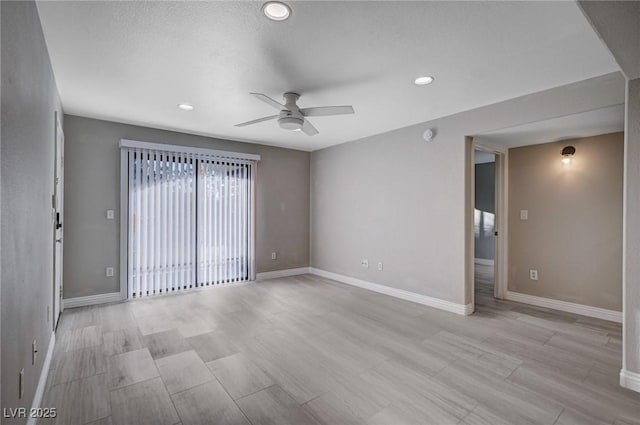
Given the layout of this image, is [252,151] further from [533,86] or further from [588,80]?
[588,80]

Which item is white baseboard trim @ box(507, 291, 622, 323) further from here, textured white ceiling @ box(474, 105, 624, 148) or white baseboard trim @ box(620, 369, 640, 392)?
textured white ceiling @ box(474, 105, 624, 148)

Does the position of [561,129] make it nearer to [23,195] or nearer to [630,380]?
[630,380]

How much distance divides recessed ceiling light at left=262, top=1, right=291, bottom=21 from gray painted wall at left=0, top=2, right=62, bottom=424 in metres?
1.20

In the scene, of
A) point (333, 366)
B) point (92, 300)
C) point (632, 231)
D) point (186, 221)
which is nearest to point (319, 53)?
point (333, 366)

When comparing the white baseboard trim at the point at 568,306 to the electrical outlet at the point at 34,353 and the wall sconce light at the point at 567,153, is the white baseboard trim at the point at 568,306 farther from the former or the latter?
the electrical outlet at the point at 34,353

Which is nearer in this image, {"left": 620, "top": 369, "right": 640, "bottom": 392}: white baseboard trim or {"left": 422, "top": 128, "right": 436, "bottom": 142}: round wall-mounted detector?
{"left": 620, "top": 369, "right": 640, "bottom": 392}: white baseboard trim

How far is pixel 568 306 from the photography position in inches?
156

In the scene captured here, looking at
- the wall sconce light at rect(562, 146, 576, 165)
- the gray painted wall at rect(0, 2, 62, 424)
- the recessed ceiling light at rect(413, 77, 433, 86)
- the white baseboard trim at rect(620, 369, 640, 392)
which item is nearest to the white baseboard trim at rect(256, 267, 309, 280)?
the gray painted wall at rect(0, 2, 62, 424)

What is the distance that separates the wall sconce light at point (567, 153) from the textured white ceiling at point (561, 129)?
14cm

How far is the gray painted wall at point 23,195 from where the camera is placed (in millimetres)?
1321

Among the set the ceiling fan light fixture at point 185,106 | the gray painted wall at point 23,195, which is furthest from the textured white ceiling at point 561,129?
the gray painted wall at point 23,195

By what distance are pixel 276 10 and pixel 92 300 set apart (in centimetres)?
433

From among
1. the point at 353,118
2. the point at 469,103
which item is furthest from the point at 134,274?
the point at 469,103

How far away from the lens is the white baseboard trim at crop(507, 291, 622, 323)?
11.9 feet
